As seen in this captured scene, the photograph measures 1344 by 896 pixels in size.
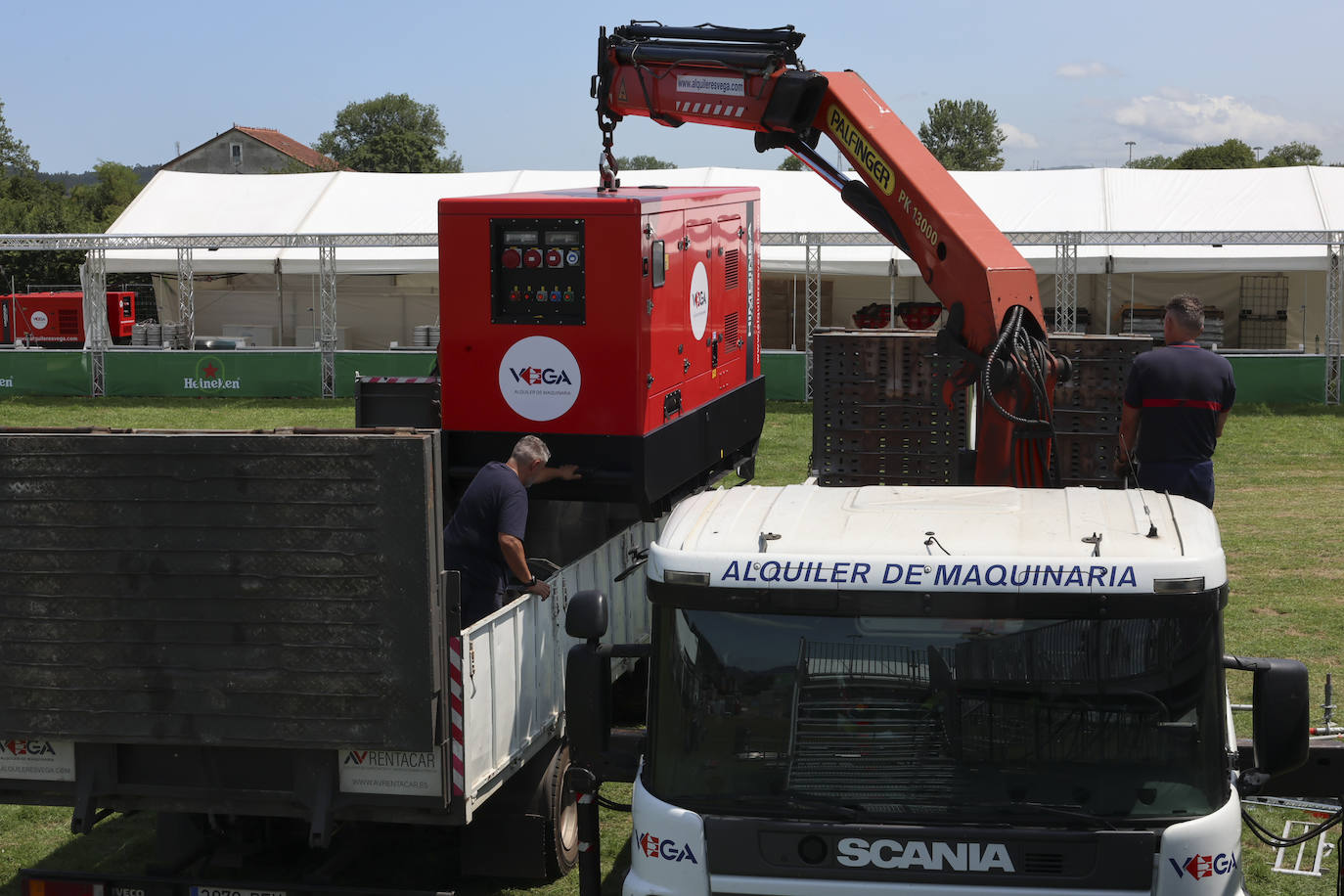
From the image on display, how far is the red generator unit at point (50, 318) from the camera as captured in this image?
35094 millimetres

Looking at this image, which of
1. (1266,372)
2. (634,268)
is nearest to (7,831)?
(634,268)

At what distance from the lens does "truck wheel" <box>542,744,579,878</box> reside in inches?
257

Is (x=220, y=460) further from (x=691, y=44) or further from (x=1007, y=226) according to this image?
(x=1007, y=226)

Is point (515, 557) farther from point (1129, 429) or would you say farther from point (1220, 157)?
point (1220, 157)

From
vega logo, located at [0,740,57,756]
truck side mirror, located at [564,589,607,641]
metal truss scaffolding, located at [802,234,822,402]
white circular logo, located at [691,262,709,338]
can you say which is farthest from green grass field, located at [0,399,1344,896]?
white circular logo, located at [691,262,709,338]

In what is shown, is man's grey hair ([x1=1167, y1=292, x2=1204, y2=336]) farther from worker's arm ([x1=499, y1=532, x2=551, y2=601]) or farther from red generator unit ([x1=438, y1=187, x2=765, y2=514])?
worker's arm ([x1=499, y1=532, x2=551, y2=601])

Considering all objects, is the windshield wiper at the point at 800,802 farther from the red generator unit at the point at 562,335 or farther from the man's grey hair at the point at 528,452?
the red generator unit at the point at 562,335

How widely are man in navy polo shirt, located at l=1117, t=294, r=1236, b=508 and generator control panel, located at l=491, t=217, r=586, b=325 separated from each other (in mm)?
3254

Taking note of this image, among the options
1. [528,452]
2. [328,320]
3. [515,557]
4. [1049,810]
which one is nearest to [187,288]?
[328,320]

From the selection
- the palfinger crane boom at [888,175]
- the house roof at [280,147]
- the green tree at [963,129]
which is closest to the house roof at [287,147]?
the house roof at [280,147]

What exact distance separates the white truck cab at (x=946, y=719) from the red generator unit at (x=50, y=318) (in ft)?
111

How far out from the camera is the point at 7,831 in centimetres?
749

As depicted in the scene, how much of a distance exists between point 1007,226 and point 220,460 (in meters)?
25.7

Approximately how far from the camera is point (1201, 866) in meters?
3.85
